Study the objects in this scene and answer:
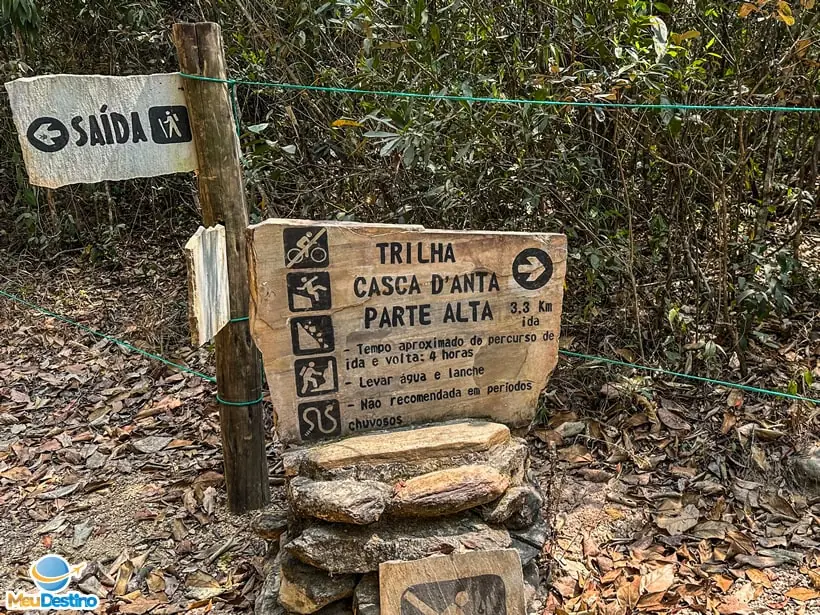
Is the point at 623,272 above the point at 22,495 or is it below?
above

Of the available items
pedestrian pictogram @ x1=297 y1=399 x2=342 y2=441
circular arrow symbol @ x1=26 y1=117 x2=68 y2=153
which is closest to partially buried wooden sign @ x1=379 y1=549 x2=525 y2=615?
pedestrian pictogram @ x1=297 y1=399 x2=342 y2=441

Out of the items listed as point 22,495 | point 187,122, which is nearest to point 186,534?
point 22,495

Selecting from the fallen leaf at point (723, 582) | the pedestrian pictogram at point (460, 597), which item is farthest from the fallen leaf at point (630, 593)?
the pedestrian pictogram at point (460, 597)

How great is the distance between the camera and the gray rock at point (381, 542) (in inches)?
84.8

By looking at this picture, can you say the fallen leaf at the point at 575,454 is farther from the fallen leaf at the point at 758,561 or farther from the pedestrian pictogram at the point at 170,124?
the pedestrian pictogram at the point at 170,124

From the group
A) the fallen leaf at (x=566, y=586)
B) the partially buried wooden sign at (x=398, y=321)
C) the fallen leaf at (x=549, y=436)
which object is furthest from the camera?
the fallen leaf at (x=549, y=436)

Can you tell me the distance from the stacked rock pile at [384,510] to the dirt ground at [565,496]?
37 cm

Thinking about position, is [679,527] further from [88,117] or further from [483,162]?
[88,117]

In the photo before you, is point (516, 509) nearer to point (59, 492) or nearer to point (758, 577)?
point (758, 577)

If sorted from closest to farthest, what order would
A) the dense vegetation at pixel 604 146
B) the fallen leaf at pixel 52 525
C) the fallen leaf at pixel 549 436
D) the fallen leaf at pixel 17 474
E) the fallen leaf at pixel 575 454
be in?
the dense vegetation at pixel 604 146 < the fallen leaf at pixel 52 525 < the fallen leaf at pixel 575 454 < the fallen leaf at pixel 549 436 < the fallen leaf at pixel 17 474

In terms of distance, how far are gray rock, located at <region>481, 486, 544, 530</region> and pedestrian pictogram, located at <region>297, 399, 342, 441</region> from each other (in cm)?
55

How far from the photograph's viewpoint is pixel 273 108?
15.0 ft

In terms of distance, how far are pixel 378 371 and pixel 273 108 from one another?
2.72 metres

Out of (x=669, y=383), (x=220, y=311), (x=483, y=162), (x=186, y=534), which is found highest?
(x=483, y=162)
